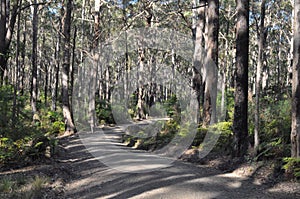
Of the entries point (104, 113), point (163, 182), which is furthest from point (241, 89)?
point (104, 113)

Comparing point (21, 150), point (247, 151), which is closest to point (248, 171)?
point (247, 151)

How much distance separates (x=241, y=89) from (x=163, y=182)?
4250 mm

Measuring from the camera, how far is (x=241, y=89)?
34.9 ft

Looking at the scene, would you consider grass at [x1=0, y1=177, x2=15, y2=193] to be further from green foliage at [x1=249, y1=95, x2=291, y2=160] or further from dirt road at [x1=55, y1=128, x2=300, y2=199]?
green foliage at [x1=249, y1=95, x2=291, y2=160]

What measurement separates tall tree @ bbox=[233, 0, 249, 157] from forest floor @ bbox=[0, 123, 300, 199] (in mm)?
759

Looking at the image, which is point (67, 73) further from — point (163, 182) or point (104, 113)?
point (163, 182)

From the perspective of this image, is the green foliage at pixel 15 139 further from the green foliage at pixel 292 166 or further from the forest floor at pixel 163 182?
the green foliage at pixel 292 166

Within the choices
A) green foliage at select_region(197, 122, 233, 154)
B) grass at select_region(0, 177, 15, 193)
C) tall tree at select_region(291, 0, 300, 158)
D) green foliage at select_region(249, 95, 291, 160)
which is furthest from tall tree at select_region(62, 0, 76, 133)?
tall tree at select_region(291, 0, 300, 158)

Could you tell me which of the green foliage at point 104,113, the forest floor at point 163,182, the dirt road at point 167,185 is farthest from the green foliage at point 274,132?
the green foliage at point 104,113

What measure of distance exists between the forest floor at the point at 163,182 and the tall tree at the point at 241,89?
0.76 meters

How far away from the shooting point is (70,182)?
27.8 feet

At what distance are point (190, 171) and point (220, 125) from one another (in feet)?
11.1

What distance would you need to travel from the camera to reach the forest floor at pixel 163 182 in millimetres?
7012

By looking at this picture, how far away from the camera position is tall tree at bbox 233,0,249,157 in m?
10.5
